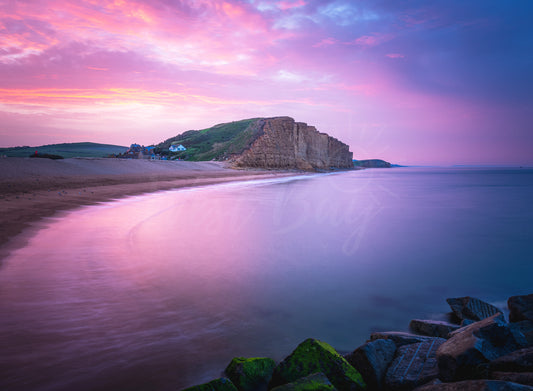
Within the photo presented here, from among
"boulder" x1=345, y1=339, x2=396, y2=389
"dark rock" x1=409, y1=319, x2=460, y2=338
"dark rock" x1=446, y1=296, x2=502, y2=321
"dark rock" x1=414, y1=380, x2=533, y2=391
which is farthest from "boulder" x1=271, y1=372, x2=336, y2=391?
"dark rock" x1=446, y1=296, x2=502, y2=321

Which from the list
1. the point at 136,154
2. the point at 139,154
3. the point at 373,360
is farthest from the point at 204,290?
the point at 136,154

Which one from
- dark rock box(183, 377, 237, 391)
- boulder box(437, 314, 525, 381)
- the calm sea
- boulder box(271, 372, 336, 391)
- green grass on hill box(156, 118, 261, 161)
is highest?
green grass on hill box(156, 118, 261, 161)

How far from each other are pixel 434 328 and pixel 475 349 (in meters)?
1.35

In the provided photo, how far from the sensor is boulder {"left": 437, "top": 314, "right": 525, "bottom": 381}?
2184 mm

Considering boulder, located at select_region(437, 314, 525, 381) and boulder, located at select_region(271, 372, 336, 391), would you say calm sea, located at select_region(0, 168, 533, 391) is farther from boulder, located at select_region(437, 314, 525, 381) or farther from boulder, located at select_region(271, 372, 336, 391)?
boulder, located at select_region(437, 314, 525, 381)

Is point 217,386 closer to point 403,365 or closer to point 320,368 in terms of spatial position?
point 320,368

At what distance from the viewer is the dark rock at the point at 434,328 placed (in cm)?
332

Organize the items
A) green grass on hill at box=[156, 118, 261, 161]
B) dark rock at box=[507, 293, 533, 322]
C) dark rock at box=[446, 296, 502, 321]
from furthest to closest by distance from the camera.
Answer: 1. green grass on hill at box=[156, 118, 261, 161]
2. dark rock at box=[446, 296, 502, 321]
3. dark rock at box=[507, 293, 533, 322]

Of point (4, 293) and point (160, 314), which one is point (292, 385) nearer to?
point (160, 314)

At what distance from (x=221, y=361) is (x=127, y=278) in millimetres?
3080

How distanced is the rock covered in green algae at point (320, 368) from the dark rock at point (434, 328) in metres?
1.48

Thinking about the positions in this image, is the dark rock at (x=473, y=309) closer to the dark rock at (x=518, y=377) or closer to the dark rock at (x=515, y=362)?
the dark rock at (x=515, y=362)

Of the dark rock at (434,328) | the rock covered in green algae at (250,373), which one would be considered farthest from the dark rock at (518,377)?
the rock covered in green algae at (250,373)

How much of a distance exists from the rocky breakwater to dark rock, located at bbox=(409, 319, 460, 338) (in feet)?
2.03
